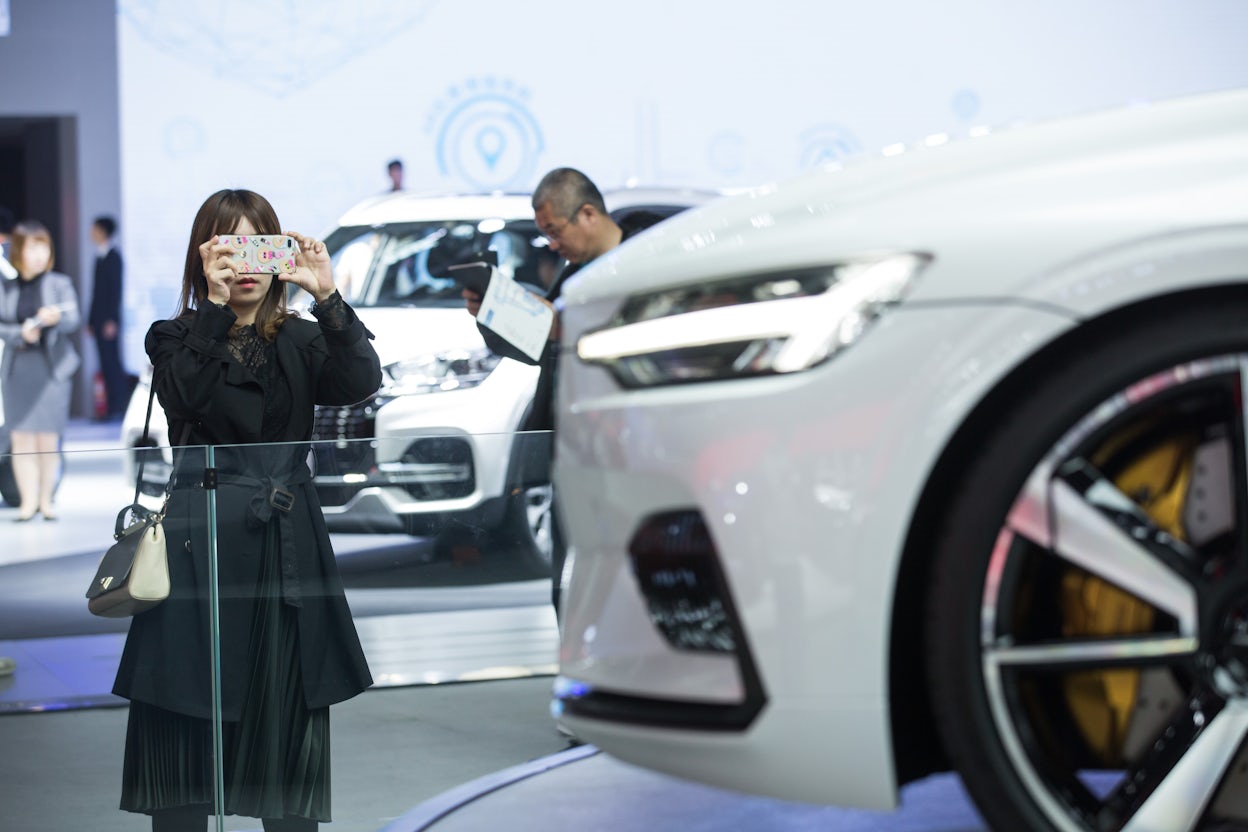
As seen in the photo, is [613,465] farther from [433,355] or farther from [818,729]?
[433,355]

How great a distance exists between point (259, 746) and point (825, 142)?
8.34m

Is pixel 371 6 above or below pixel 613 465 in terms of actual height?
above

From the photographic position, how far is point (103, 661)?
3029 mm

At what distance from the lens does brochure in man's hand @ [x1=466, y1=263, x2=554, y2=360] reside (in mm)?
3850

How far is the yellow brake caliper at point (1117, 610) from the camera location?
183cm

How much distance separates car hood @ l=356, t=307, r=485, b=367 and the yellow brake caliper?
4.02 m

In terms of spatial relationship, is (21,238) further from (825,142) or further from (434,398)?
(825,142)

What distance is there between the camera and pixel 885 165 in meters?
2.00

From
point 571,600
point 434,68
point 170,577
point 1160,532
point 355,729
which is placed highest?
point 434,68

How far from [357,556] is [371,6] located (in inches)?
315

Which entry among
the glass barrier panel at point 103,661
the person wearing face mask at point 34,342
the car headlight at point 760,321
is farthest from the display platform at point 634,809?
the person wearing face mask at point 34,342

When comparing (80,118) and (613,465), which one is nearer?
(613,465)

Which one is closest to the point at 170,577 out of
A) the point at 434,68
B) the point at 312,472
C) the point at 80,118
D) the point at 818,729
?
the point at 312,472

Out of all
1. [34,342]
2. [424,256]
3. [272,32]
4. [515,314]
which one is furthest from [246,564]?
[272,32]
